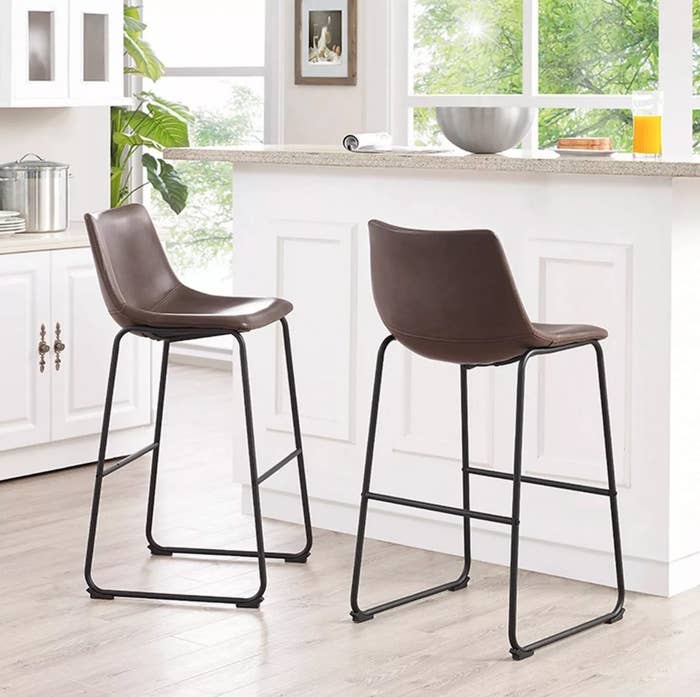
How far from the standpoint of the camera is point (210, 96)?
7.51 meters

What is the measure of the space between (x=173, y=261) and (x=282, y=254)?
3.43 metres

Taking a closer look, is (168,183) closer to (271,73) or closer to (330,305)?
(271,73)

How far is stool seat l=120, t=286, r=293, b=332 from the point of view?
3.59 meters

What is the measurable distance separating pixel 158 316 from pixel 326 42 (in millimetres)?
3548

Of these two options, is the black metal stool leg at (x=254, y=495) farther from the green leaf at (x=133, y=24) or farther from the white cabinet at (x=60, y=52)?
the green leaf at (x=133, y=24)

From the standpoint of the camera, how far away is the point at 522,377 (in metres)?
3.26

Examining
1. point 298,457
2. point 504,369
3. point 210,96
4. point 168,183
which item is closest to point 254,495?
point 298,457

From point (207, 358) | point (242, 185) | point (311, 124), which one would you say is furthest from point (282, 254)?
point (207, 358)

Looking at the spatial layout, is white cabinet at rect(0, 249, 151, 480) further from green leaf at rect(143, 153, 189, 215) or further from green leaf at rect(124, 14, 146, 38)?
green leaf at rect(124, 14, 146, 38)

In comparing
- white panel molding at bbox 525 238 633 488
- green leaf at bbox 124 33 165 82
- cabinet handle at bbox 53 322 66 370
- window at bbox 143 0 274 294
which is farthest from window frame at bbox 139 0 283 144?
white panel molding at bbox 525 238 633 488

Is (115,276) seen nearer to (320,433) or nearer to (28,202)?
(320,433)

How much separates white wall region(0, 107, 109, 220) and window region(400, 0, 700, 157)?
1.56m

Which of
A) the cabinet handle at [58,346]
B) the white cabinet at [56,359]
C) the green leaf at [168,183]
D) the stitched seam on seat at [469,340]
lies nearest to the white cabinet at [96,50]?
the white cabinet at [56,359]

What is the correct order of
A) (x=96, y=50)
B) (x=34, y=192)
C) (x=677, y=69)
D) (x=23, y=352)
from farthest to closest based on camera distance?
(x=677, y=69)
(x=96, y=50)
(x=34, y=192)
(x=23, y=352)
